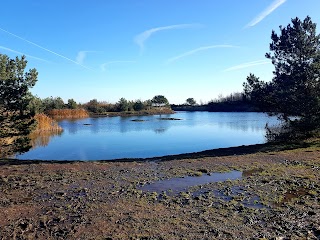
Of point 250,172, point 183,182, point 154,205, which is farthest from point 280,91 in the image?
point 154,205

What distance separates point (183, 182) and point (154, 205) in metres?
2.41

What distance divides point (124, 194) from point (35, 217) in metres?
2.23

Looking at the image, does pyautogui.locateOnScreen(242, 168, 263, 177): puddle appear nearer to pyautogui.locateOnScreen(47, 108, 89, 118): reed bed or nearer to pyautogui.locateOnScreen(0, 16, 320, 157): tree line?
pyautogui.locateOnScreen(0, 16, 320, 157): tree line

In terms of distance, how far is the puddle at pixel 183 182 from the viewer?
335 inches

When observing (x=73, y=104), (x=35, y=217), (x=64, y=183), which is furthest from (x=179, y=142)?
(x=73, y=104)

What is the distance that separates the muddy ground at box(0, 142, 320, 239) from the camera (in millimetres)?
5625

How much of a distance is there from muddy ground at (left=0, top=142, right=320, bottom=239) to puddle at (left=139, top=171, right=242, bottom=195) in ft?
0.72

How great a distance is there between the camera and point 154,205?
23.2 ft

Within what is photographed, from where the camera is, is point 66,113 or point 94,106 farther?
point 94,106

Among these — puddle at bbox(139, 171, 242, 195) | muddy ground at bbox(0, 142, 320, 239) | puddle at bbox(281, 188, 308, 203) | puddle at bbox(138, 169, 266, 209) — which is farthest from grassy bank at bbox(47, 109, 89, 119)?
puddle at bbox(281, 188, 308, 203)

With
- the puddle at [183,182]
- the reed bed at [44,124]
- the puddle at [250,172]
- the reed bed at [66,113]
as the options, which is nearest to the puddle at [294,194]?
the puddle at [183,182]

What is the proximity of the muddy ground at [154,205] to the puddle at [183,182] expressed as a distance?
0.72 ft

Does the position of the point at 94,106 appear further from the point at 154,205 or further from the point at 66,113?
the point at 154,205

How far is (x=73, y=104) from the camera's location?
234 ft
